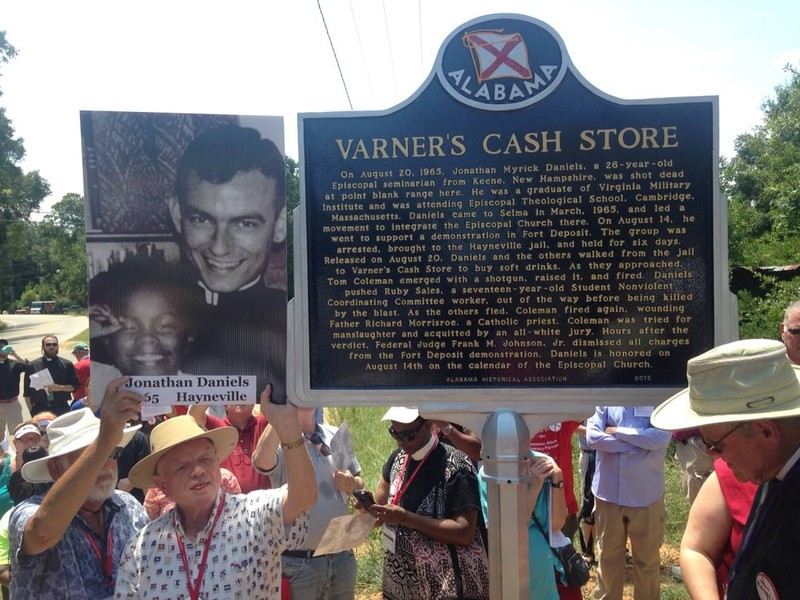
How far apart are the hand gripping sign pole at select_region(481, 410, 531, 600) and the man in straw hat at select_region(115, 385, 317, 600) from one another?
0.76m

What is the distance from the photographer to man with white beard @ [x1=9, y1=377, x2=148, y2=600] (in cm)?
282

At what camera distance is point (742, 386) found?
219cm

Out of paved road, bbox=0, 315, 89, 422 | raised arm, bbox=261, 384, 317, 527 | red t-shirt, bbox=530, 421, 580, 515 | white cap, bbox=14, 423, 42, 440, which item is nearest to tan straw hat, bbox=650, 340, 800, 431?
raised arm, bbox=261, 384, 317, 527

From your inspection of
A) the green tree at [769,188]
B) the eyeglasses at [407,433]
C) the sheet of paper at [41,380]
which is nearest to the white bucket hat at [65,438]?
the eyeglasses at [407,433]

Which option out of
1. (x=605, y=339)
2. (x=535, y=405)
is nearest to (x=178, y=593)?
(x=535, y=405)

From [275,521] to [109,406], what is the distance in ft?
2.80

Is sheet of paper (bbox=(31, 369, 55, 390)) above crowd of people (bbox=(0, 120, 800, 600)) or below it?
below

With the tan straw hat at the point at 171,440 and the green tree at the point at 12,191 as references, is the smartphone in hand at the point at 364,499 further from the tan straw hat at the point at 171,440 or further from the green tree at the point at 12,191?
the green tree at the point at 12,191

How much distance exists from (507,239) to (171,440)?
5.48ft

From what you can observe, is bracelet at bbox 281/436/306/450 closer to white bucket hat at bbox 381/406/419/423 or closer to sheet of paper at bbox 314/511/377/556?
sheet of paper at bbox 314/511/377/556

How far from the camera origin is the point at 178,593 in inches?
110

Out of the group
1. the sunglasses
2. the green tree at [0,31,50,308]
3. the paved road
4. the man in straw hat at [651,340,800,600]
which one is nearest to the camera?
the man in straw hat at [651,340,800,600]

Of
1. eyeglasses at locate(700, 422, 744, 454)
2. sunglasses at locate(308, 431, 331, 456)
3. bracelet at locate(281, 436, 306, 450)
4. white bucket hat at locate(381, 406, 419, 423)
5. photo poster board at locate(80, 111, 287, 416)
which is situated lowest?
sunglasses at locate(308, 431, 331, 456)

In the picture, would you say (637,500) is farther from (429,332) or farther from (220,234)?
(220,234)
